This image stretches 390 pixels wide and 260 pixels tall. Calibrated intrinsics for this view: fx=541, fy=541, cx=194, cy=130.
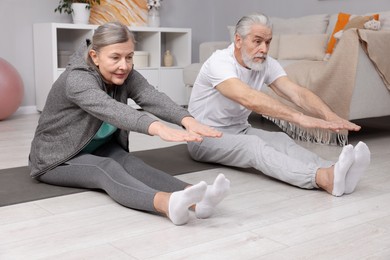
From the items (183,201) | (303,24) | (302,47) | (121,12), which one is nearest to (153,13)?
(121,12)

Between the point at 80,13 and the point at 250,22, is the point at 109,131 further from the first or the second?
the point at 80,13

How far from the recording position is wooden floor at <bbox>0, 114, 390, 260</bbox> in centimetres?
148

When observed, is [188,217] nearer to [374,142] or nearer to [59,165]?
[59,165]

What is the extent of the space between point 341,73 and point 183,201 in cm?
173

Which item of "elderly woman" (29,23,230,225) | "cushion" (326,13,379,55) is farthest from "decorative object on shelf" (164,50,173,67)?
"elderly woman" (29,23,230,225)

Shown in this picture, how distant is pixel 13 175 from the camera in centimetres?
232

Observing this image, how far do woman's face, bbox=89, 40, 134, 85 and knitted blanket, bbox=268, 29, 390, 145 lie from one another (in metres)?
1.48

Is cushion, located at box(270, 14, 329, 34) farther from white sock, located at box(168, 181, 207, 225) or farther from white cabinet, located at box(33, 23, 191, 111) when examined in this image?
white sock, located at box(168, 181, 207, 225)

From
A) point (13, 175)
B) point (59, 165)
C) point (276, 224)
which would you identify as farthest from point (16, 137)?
point (276, 224)

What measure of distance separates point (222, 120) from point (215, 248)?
41.7 inches

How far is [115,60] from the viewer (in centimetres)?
189

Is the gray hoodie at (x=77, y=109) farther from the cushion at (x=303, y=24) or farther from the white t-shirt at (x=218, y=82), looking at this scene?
the cushion at (x=303, y=24)

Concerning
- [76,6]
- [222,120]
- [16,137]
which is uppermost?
[76,6]

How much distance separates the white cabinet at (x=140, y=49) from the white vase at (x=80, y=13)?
0.30 ft
